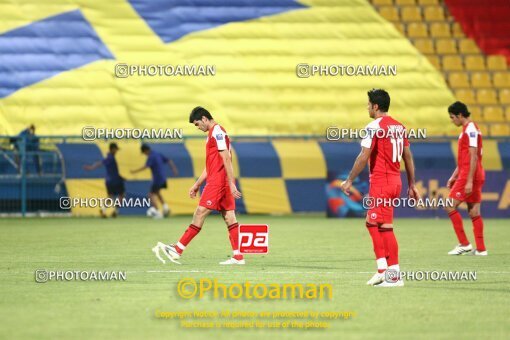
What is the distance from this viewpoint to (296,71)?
3219cm

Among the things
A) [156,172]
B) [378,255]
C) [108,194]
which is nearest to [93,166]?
[108,194]

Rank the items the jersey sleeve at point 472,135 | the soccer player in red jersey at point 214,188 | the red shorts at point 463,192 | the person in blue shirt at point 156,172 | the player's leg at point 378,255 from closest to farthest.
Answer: the player's leg at point 378,255
the soccer player in red jersey at point 214,188
the jersey sleeve at point 472,135
the red shorts at point 463,192
the person in blue shirt at point 156,172

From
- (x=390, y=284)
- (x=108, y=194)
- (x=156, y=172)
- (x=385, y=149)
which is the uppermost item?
(x=156, y=172)

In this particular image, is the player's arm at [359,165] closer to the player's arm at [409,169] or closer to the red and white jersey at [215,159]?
the player's arm at [409,169]

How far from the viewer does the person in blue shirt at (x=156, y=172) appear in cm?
2711

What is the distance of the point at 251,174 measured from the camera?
2831 centimetres

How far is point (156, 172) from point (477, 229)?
11893 millimetres

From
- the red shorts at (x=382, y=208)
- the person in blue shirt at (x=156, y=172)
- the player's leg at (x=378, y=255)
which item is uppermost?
the person in blue shirt at (x=156, y=172)

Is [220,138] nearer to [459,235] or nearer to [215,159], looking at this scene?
[215,159]

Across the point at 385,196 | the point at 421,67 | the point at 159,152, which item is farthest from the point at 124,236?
the point at 421,67

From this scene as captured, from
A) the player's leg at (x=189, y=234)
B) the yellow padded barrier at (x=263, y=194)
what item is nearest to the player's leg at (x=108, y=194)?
the yellow padded barrier at (x=263, y=194)

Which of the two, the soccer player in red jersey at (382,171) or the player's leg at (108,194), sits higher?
the player's leg at (108,194)

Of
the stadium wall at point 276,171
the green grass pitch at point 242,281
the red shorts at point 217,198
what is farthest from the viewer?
the stadium wall at point 276,171

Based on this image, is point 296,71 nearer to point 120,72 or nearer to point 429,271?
point 120,72
